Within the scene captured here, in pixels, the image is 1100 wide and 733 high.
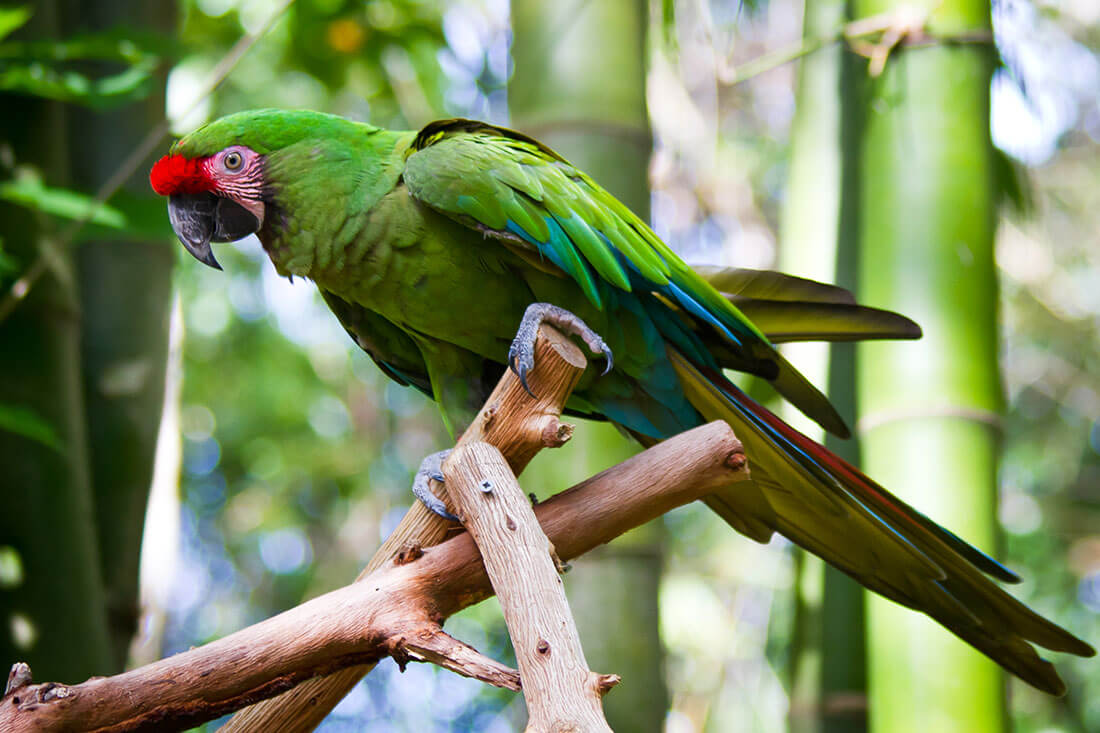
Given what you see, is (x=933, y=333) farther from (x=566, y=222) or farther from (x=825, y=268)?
(x=566, y=222)

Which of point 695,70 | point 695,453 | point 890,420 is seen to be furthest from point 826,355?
point 695,70

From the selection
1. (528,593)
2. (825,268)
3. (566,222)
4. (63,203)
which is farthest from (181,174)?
(825,268)

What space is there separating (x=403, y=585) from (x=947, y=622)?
0.87m

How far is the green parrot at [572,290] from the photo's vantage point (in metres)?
1.46

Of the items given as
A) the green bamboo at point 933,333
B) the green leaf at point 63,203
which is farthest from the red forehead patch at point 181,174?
the green bamboo at point 933,333

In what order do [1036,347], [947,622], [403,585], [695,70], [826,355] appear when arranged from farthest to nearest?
[1036,347] < [695,70] < [826,355] < [947,622] < [403,585]

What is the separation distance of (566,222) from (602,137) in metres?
0.43

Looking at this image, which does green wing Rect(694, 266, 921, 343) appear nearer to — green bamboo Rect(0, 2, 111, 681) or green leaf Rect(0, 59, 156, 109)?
green leaf Rect(0, 59, 156, 109)

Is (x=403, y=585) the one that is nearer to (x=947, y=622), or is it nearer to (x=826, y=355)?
(x=947, y=622)

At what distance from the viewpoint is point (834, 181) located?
6.74 ft

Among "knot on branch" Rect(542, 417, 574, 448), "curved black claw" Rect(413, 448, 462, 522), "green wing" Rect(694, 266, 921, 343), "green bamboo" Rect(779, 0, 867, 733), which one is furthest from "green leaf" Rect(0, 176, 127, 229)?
"green bamboo" Rect(779, 0, 867, 733)

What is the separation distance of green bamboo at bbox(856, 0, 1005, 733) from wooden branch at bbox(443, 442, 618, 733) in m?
0.85

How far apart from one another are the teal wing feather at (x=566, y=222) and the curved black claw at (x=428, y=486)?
36 centimetres

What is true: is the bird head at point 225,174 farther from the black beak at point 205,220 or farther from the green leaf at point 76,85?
Answer: the green leaf at point 76,85
